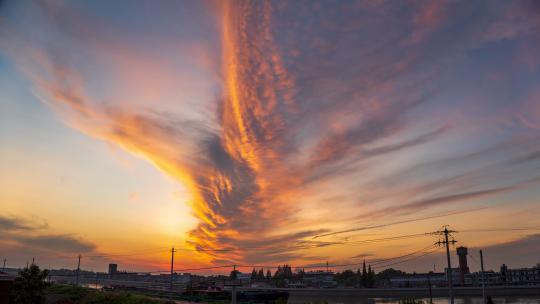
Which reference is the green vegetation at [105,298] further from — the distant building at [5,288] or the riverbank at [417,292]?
the riverbank at [417,292]

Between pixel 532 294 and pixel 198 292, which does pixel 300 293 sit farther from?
pixel 532 294

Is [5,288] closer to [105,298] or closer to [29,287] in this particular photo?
[29,287]

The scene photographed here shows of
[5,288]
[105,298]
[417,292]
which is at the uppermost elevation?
[5,288]

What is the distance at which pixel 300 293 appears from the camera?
156 m

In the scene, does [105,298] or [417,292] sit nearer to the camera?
[105,298]

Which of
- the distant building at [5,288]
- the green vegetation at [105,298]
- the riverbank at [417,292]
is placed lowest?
the riverbank at [417,292]

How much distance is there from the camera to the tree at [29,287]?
44469mm

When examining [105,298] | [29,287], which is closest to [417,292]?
[105,298]

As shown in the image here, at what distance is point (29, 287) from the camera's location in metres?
45.1

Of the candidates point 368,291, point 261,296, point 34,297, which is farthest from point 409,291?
point 34,297

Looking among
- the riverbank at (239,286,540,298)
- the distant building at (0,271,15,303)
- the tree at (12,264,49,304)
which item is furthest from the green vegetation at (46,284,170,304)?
the riverbank at (239,286,540,298)

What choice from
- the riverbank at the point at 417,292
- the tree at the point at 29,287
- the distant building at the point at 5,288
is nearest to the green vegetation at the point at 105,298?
the distant building at the point at 5,288

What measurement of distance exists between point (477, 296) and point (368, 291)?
4094cm

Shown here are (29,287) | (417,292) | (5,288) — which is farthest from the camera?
(417,292)
